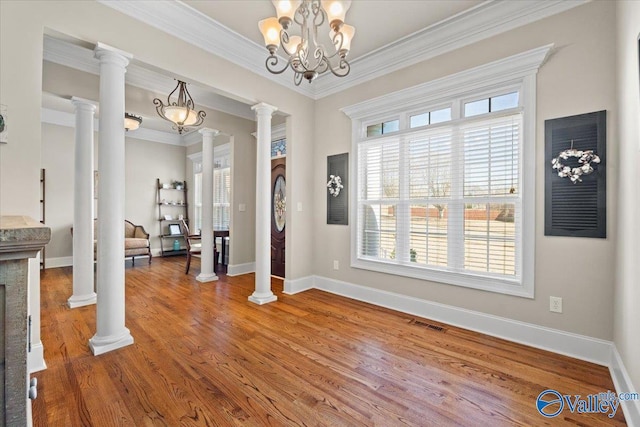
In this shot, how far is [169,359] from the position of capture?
227 cm

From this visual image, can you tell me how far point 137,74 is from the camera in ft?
12.1

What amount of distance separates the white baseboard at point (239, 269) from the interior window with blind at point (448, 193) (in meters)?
2.45

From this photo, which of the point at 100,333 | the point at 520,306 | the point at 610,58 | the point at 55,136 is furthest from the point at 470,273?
the point at 55,136

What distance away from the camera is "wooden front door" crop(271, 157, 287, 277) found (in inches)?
197

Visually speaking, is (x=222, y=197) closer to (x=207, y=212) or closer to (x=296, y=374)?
(x=207, y=212)

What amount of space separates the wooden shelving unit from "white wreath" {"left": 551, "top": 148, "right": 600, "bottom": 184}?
7532mm

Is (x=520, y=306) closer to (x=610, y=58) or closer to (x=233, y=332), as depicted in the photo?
(x=610, y=58)

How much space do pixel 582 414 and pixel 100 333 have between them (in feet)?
11.4

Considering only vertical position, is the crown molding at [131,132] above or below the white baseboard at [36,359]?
above

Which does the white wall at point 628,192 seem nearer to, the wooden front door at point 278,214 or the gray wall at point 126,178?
the wooden front door at point 278,214

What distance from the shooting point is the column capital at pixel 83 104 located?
3.43 m

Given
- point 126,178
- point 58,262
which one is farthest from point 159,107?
point 58,262

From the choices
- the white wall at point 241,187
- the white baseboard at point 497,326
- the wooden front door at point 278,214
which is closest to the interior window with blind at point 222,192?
the white wall at point 241,187

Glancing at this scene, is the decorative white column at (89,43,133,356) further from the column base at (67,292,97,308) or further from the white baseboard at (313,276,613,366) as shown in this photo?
the white baseboard at (313,276,613,366)
